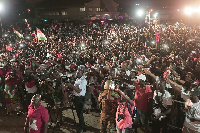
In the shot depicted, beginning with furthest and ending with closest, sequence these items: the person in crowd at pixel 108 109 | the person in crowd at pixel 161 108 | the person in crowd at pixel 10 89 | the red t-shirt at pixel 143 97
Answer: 1. the person in crowd at pixel 10 89
2. the red t-shirt at pixel 143 97
3. the person in crowd at pixel 161 108
4. the person in crowd at pixel 108 109

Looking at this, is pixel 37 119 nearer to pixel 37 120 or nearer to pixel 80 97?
pixel 37 120

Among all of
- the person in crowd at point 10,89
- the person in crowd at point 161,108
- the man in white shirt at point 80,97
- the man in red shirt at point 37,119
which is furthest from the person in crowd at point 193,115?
the person in crowd at point 10,89

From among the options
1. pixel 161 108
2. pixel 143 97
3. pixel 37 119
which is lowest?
pixel 161 108

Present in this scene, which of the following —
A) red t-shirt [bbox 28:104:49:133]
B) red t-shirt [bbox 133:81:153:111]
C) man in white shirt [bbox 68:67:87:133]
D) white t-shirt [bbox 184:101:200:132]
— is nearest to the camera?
white t-shirt [bbox 184:101:200:132]

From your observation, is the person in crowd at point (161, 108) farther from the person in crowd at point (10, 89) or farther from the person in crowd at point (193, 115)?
the person in crowd at point (10, 89)

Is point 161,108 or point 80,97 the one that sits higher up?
point 80,97

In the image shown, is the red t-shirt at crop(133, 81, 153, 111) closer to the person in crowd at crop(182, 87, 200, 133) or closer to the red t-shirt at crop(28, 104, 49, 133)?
the person in crowd at crop(182, 87, 200, 133)

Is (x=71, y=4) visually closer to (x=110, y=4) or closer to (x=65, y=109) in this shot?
(x=110, y=4)

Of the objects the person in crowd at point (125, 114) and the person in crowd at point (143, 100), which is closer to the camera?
the person in crowd at point (125, 114)

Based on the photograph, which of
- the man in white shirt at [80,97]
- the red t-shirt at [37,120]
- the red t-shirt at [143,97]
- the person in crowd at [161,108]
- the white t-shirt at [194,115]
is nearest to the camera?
the white t-shirt at [194,115]

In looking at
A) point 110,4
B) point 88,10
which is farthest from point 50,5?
point 110,4

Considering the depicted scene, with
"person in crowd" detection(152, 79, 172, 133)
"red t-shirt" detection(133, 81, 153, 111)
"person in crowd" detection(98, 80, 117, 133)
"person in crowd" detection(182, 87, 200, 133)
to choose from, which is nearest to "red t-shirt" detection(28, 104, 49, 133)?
"person in crowd" detection(98, 80, 117, 133)

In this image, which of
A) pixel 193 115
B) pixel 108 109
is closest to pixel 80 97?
pixel 108 109

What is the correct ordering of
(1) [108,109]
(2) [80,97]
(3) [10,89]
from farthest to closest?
1. (3) [10,89]
2. (2) [80,97]
3. (1) [108,109]
